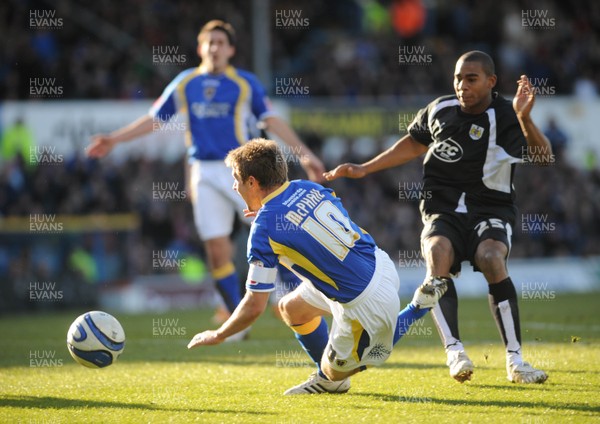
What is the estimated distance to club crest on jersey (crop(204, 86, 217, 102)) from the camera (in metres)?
9.38

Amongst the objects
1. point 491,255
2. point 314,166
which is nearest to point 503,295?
point 491,255

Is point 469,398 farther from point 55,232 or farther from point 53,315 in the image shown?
point 55,232

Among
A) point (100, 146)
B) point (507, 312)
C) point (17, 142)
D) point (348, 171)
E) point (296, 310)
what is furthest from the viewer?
point (17, 142)

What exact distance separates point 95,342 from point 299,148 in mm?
3598

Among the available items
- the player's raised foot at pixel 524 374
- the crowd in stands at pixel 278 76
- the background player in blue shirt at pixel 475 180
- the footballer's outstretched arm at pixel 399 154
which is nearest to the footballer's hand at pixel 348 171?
the background player in blue shirt at pixel 475 180

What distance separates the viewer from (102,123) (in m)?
18.5

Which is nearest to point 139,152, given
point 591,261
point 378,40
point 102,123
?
point 102,123

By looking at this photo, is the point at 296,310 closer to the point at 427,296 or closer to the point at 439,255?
the point at 427,296

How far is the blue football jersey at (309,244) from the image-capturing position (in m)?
5.26

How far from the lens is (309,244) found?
5.31 meters

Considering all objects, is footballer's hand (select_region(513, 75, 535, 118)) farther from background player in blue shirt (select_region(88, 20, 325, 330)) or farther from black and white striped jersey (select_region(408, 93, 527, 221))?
background player in blue shirt (select_region(88, 20, 325, 330))

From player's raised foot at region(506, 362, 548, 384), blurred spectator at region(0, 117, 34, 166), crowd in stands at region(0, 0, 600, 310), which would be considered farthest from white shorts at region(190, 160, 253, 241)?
blurred spectator at region(0, 117, 34, 166)

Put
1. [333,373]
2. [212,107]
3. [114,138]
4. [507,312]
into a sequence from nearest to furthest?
1. [333,373]
2. [507,312]
3. [114,138]
4. [212,107]

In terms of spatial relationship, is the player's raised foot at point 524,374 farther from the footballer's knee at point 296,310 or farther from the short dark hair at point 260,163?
the short dark hair at point 260,163
